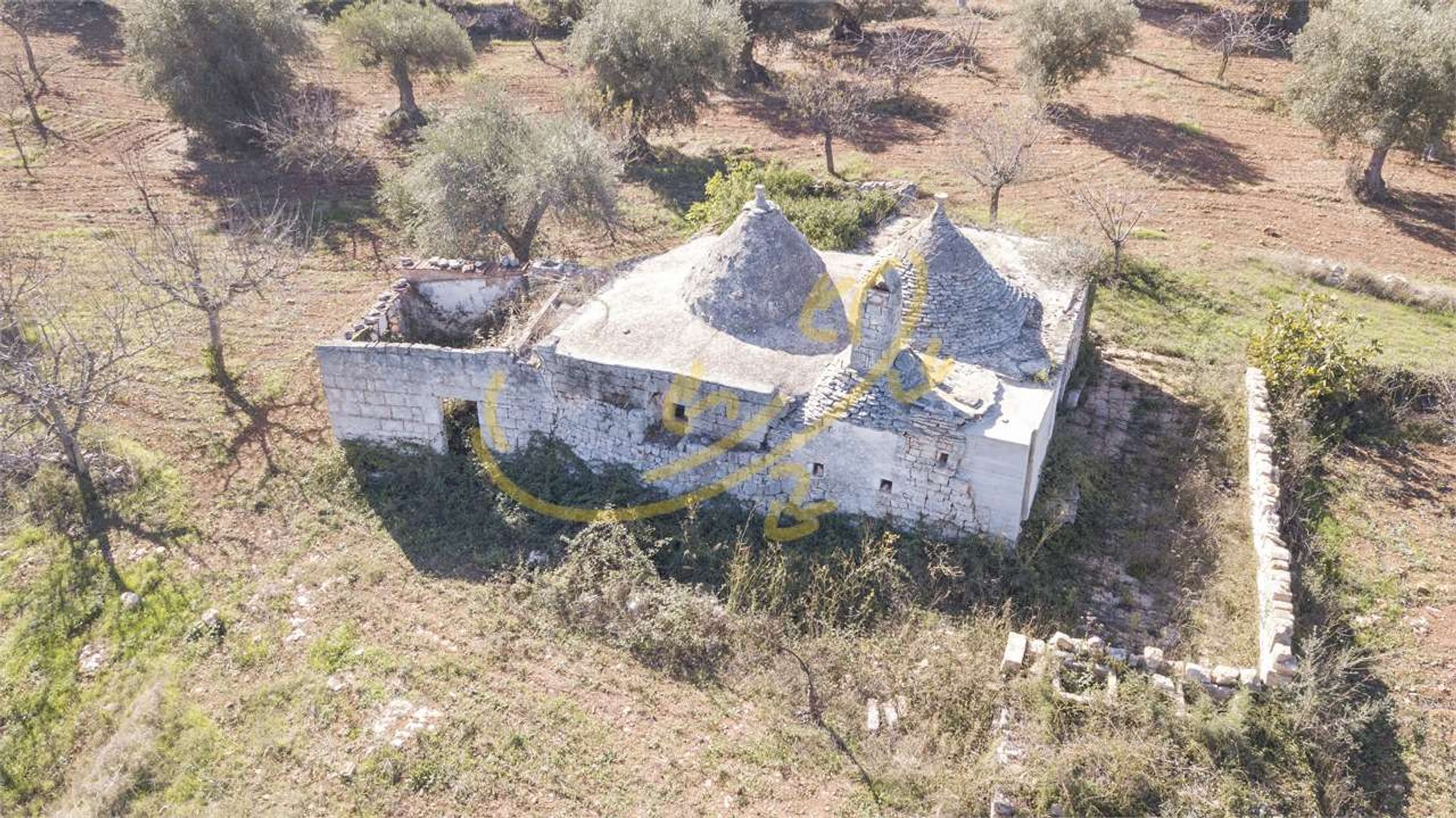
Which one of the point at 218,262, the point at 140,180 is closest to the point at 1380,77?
the point at 218,262

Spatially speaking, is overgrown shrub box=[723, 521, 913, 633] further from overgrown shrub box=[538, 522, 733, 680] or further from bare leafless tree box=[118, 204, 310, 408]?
bare leafless tree box=[118, 204, 310, 408]

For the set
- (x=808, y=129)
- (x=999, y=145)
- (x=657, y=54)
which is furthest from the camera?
(x=808, y=129)

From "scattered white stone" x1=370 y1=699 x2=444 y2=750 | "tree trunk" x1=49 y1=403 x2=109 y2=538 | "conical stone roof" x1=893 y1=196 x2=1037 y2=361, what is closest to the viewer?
"scattered white stone" x1=370 y1=699 x2=444 y2=750

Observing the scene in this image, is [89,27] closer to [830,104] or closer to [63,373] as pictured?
[63,373]

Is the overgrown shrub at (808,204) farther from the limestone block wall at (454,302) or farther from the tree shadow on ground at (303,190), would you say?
the tree shadow on ground at (303,190)

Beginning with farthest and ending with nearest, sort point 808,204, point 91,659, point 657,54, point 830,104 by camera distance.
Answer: point 830,104, point 657,54, point 808,204, point 91,659

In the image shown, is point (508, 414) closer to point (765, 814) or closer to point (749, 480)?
point (749, 480)

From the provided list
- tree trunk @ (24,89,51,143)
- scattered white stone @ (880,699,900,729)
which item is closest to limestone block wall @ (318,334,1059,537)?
scattered white stone @ (880,699,900,729)

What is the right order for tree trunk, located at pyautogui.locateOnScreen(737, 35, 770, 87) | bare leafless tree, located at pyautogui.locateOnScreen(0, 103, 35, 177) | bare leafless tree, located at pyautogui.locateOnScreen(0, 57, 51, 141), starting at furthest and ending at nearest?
1. tree trunk, located at pyautogui.locateOnScreen(737, 35, 770, 87)
2. bare leafless tree, located at pyautogui.locateOnScreen(0, 57, 51, 141)
3. bare leafless tree, located at pyautogui.locateOnScreen(0, 103, 35, 177)
